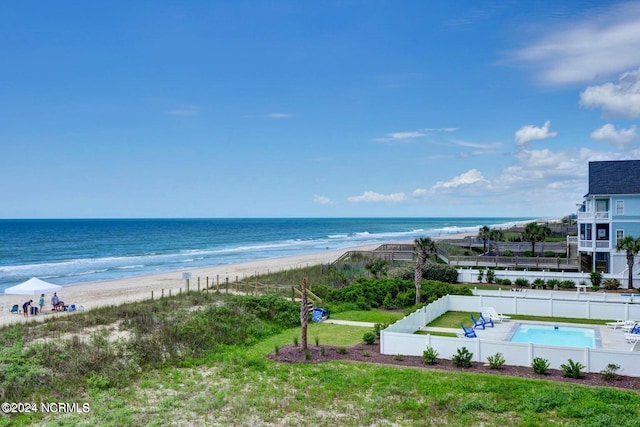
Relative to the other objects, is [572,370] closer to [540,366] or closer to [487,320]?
[540,366]

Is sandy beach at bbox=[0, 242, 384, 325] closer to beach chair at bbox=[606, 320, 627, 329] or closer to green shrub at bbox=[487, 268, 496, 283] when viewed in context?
green shrub at bbox=[487, 268, 496, 283]

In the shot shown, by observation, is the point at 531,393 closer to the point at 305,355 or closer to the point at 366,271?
the point at 305,355

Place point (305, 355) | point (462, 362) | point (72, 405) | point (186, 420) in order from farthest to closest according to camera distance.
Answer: point (305, 355)
point (462, 362)
point (72, 405)
point (186, 420)

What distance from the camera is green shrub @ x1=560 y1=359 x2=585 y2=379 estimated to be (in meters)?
15.3

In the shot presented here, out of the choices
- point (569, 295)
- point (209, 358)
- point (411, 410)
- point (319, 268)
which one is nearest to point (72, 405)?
point (209, 358)

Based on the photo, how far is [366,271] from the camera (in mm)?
39250

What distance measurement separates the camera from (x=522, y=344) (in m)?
16.5

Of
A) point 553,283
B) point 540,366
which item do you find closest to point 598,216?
point 553,283

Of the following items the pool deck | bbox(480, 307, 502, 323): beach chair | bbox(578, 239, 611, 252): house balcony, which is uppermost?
bbox(578, 239, 611, 252): house balcony

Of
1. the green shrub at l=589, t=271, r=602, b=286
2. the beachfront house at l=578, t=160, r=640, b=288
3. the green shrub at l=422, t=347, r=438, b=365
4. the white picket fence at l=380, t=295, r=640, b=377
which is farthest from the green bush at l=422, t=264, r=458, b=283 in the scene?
the green shrub at l=422, t=347, r=438, b=365

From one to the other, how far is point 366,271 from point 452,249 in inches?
607

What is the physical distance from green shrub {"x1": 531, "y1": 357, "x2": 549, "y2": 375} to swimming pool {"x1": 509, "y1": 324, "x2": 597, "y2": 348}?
205 inches

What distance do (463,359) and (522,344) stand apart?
1885 mm

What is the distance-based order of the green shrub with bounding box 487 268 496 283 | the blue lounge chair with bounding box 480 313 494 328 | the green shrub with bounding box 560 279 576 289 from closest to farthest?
the blue lounge chair with bounding box 480 313 494 328, the green shrub with bounding box 560 279 576 289, the green shrub with bounding box 487 268 496 283
